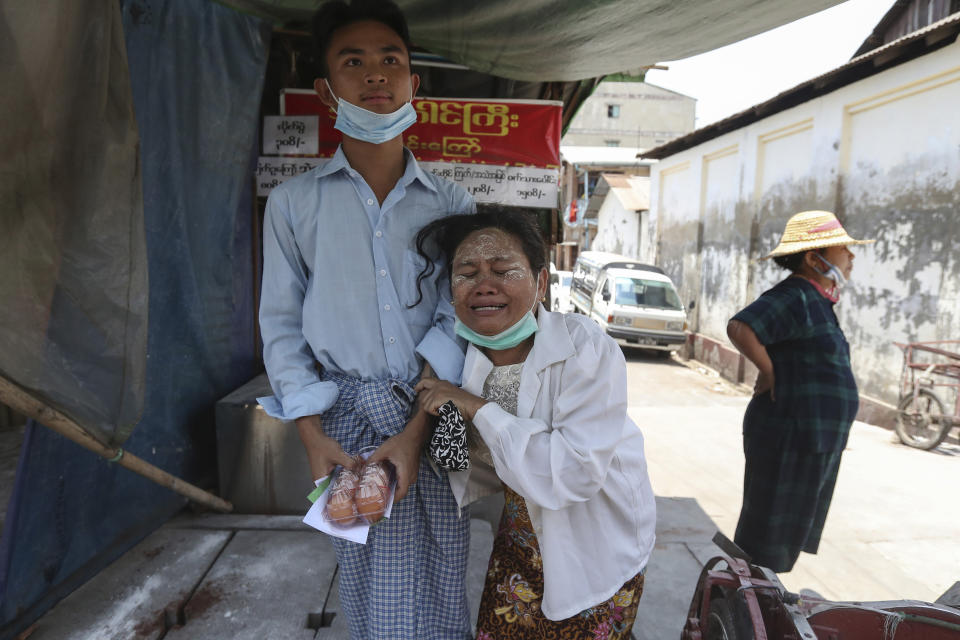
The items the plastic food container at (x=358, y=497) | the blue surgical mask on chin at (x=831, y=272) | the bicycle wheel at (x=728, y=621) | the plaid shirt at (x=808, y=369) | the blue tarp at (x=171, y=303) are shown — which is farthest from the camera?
the blue surgical mask on chin at (x=831, y=272)

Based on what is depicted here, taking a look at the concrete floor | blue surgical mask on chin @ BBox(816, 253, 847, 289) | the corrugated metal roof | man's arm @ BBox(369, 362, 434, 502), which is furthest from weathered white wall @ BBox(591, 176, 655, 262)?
man's arm @ BBox(369, 362, 434, 502)

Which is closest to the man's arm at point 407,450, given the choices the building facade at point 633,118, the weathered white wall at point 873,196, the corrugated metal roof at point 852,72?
the weathered white wall at point 873,196

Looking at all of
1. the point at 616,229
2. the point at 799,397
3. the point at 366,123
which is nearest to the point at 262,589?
the point at 366,123

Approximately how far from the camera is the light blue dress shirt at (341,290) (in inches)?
57.7

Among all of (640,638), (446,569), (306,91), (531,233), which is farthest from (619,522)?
(306,91)

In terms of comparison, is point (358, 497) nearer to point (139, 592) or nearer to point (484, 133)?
point (139, 592)

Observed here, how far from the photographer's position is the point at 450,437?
4.46 ft

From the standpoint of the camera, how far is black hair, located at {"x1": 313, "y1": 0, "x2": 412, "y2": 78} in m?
1.49

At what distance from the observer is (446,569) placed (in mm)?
1583

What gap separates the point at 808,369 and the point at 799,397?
134 millimetres

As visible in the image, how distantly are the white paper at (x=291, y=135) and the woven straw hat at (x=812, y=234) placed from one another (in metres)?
2.60

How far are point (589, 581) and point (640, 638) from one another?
51.2 inches

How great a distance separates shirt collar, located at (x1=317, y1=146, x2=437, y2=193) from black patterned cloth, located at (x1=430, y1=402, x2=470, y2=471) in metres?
0.62

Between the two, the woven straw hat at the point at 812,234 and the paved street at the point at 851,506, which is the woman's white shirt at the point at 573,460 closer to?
the paved street at the point at 851,506
